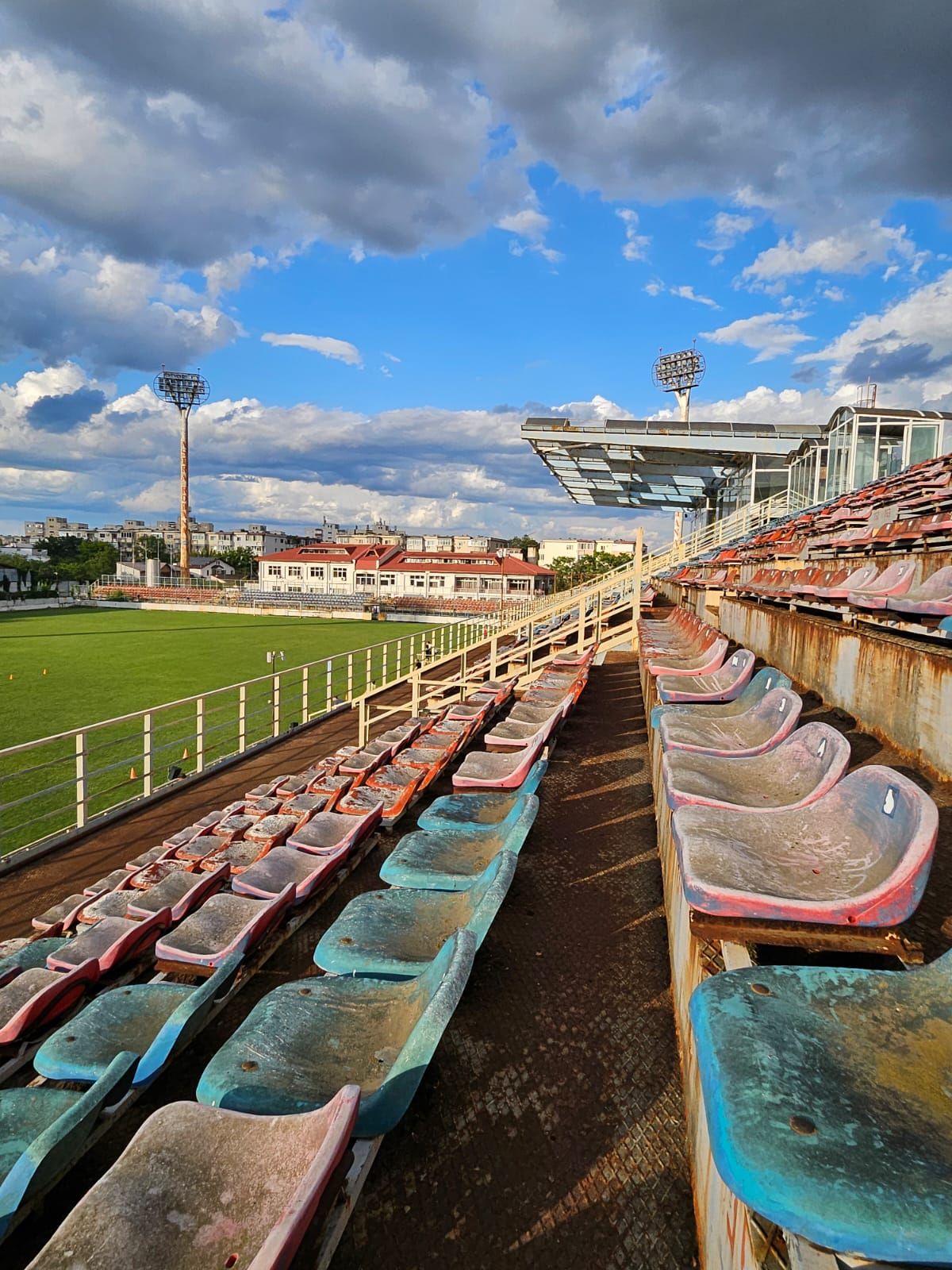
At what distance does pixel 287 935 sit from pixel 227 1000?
1.70 ft

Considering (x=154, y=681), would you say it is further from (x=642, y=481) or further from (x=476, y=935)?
(x=476, y=935)

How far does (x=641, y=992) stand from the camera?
234cm

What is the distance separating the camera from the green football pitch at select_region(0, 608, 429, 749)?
677 inches

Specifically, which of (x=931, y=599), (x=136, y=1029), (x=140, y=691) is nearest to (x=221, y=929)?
(x=136, y=1029)

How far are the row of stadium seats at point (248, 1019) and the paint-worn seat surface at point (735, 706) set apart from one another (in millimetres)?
780

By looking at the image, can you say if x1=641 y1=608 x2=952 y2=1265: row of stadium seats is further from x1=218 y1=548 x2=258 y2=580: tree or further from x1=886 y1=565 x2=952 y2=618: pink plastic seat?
x1=218 y1=548 x2=258 y2=580: tree

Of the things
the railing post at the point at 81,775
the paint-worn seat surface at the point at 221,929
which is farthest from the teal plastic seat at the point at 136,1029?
the railing post at the point at 81,775

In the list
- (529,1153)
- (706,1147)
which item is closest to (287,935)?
(529,1153)

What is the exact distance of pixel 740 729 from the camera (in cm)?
329

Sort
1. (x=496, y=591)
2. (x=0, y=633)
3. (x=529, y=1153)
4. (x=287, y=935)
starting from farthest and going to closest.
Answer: (x=496, y=591) < (x=0, y=633) < (x=287, y=935) < (x=529, y=1153)

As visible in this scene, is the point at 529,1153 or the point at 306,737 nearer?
the point at 529,1153

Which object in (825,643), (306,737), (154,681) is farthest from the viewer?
(154,681)

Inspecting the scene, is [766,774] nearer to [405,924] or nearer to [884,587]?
[405,924]

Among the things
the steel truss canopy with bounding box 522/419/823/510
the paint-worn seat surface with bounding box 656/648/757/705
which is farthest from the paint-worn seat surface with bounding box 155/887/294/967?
the steel truss canopy with bounding box 522/419/823/510
